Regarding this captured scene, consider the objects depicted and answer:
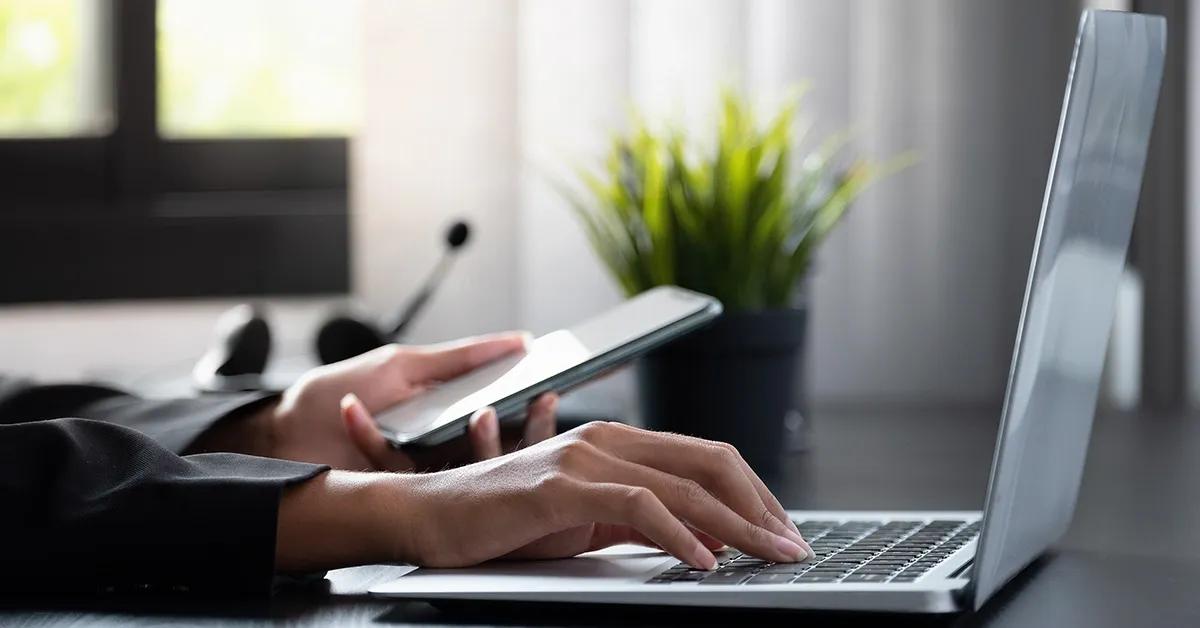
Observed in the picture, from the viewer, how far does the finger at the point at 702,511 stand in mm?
620

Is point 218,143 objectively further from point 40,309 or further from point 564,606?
point 564,606

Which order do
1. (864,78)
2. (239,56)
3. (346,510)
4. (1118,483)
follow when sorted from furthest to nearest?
(239,56) < (864,78) < (1118,483) < (346,510)

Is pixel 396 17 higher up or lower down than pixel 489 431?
higher up

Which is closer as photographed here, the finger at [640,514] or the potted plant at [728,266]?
the finger at [640,514]

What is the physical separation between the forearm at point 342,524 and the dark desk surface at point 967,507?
2 centimetres

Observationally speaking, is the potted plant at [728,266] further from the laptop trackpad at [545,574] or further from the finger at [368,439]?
the laptop trackpad at [545,574]

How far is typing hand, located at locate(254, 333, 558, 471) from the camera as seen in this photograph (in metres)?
0.95

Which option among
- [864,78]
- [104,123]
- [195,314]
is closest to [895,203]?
[864,78]

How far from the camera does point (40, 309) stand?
187 centimetres

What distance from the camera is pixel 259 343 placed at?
1380mm

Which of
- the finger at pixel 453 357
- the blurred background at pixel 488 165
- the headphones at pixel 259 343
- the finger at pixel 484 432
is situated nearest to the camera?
the finger at pixel 484 432

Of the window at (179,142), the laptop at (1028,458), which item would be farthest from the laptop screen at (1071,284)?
the window at (179,142)

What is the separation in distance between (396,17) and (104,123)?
490 mm

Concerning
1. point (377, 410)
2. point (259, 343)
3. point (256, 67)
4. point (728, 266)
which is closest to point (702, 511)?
point (377, 410)
